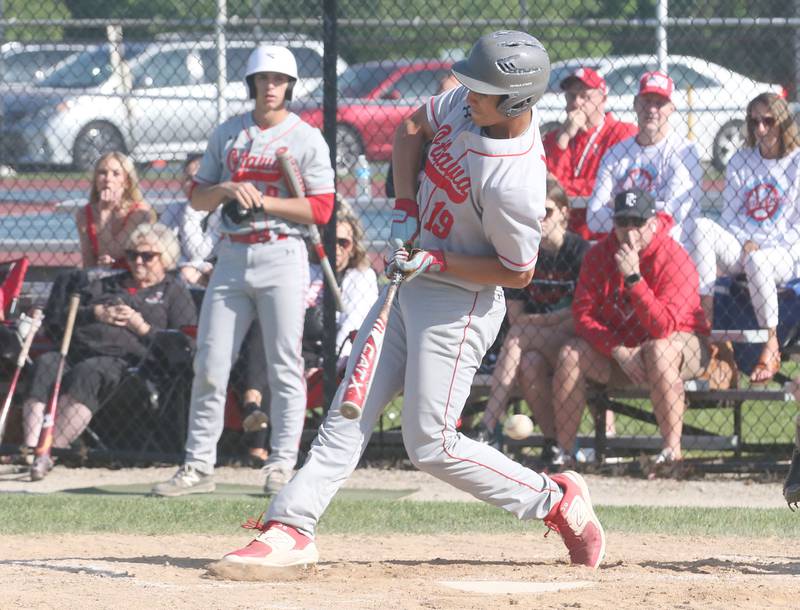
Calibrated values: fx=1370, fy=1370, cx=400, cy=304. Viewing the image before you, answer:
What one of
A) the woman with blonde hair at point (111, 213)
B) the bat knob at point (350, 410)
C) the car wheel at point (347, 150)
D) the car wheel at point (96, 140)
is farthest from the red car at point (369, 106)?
the bat knob at point (350, 410)

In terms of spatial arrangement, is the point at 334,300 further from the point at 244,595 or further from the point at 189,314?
the point at 244,595

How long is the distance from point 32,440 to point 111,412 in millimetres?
490

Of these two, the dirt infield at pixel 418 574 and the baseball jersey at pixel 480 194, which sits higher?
the baseball jersey at pixel 480 194

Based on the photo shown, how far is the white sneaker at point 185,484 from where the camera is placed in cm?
662

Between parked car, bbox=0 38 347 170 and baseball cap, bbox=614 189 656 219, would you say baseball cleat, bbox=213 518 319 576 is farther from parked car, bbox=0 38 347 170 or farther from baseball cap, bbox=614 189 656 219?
parked car, bbox=0 38 347 170

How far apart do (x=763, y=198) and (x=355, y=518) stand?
10.0ft

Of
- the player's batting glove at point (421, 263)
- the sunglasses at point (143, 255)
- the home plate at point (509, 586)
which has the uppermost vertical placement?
the player's batting glove at point (421, 263)

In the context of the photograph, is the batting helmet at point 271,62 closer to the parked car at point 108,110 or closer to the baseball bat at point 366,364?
the baseball bat at point 366,364

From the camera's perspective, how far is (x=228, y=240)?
659cm

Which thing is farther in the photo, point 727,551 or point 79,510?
point 79,510

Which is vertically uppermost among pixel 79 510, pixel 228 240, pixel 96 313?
pixel 228 240

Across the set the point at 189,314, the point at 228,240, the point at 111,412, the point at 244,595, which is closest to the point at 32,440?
the point at 111,412

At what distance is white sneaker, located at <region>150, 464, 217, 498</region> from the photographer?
21.7 ft

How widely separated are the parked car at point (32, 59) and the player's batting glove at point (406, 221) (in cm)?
661
